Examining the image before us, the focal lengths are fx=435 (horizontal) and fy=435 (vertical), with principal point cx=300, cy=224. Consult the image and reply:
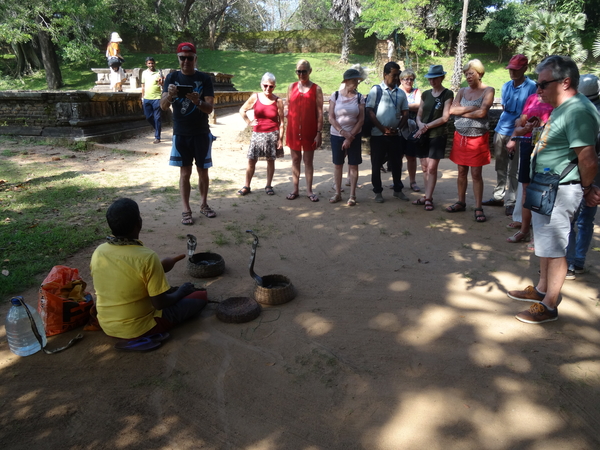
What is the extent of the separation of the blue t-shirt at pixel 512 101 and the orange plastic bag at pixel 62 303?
5273 mm

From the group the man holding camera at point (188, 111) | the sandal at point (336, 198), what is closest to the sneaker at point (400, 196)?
the sandal at point (336, 198)

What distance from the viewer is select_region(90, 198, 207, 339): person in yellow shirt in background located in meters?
2.96

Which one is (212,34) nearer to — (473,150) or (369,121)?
(369,121)

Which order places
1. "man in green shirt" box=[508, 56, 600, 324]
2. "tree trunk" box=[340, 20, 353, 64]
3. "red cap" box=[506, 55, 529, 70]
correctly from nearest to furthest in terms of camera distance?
"man in green shirt" box=[508, 56, 600, 324] → "red cap" box=[506, 55, 529, 70] → "tree trunk" box=[340, 20, 353, 64]

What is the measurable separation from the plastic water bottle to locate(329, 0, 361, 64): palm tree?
31.2 metres

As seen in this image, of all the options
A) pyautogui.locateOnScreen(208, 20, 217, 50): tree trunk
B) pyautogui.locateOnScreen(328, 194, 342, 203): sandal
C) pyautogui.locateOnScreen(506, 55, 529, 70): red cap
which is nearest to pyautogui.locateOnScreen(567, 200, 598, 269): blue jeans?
pyautogui.locateOnScreen(506, 55, 529, 70): red cap

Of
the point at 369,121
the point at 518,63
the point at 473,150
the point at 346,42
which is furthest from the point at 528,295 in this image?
the point at 346,42

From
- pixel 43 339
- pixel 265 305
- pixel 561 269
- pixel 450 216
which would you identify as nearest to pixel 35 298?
pixel 43 339

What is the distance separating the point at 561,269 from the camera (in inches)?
129

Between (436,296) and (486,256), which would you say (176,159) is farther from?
(486,256)

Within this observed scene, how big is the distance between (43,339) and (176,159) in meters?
2.88

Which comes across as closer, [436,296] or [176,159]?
[436,296]

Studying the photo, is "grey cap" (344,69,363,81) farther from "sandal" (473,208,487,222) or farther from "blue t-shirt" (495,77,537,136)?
"sandal" (473,208,487,222)

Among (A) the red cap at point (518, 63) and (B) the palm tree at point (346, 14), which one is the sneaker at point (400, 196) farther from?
(B) the palm tree at point (346, 14)
